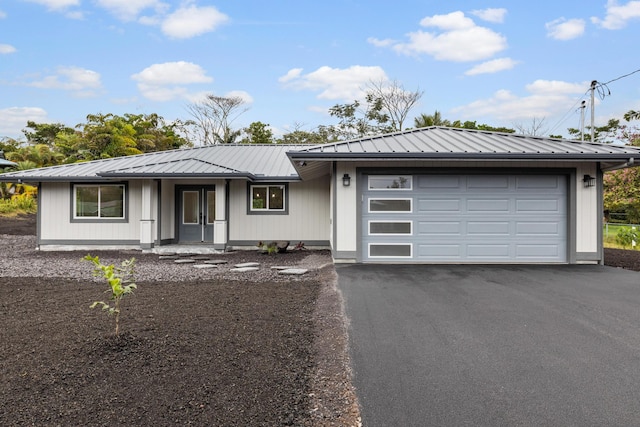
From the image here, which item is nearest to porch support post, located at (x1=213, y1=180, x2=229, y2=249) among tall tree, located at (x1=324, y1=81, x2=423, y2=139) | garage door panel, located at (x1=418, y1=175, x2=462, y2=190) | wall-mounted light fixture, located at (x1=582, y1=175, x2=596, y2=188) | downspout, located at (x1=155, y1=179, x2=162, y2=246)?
downspout, located at (x1=155, y1=179, x2=162, y2=246)

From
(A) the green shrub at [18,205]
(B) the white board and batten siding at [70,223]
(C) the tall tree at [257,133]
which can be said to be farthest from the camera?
(C) the tall tree at [257,133]

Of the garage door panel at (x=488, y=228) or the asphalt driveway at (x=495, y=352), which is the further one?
the garage door panel at (x=488, y=228)

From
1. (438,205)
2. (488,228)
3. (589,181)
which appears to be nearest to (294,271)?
(438,205)

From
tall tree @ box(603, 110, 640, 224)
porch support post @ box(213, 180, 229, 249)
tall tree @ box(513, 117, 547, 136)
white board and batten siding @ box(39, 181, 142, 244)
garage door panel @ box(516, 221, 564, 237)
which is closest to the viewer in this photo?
garage door panel @ box(516, 221, 564, 237)

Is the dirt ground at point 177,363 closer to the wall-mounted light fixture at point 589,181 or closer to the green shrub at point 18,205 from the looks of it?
the wall-mounted light fixture at point 589,181

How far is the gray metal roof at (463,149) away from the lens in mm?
7504

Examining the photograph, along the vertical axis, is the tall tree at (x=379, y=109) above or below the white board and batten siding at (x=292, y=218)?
above

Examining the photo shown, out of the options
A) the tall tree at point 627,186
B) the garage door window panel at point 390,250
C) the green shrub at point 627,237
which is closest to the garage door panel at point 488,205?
the garage door window panel at point 390,250

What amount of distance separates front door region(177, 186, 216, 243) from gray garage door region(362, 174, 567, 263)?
6097 mm

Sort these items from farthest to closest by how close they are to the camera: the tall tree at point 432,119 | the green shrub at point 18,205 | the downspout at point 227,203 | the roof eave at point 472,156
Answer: the tall tree at point 432,119, the green shrub at point 18,205, the downspout at point 227,203, the roof eave at point 472,156

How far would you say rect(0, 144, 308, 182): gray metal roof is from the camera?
34.0 feet

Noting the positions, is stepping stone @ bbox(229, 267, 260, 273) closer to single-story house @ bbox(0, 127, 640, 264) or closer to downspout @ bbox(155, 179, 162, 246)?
single-story house @ bbox(0, 127, 640, 264)

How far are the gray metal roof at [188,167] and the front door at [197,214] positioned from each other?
1.06 m

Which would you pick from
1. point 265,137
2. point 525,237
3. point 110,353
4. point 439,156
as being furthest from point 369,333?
point 265,137
